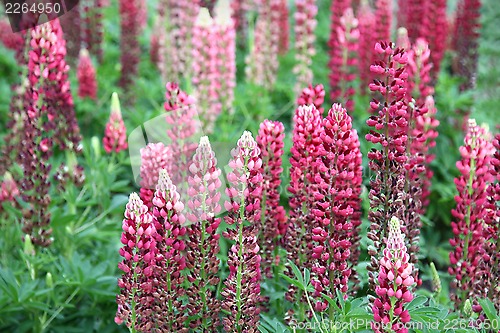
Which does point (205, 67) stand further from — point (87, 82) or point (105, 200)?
point (105, 200)

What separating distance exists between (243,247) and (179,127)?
0.90 metres

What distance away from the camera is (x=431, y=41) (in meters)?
5.92

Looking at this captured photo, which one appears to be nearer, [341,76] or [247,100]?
[341,76]

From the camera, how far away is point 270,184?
9.99 ft

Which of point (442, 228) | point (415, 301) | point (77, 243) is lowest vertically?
point (442, 228)

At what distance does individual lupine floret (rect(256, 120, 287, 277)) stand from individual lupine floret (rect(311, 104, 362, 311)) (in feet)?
1.08

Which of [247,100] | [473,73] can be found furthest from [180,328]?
[473,73]

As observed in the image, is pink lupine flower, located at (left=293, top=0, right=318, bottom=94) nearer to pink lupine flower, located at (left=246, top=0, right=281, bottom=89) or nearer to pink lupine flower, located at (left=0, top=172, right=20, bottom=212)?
pink lupine flower, located at (left=246, top=0, right=281, bottom=89)

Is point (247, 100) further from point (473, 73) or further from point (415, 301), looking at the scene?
point (415, 301)

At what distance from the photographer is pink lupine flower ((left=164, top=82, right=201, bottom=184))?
131 inches

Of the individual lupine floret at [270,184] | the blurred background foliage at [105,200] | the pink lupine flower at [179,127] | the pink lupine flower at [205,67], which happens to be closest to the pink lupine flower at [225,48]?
the pink lupine flower at [205,67]

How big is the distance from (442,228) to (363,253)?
124 cm

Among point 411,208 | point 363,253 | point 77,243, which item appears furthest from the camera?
point 363,253

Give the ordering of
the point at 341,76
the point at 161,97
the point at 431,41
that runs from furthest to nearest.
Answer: the point at 161,97, the point at 431,41, the point at 341,76
